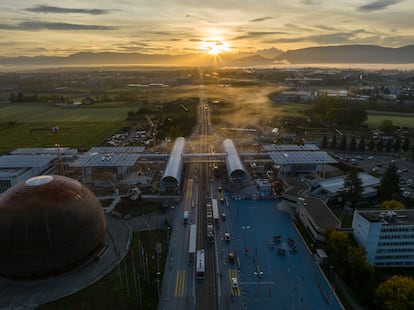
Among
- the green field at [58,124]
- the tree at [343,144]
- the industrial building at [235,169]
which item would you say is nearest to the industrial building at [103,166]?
the industrial building at [235,169]

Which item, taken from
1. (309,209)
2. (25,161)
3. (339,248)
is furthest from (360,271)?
(25,161)

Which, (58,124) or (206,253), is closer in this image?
(206,253)

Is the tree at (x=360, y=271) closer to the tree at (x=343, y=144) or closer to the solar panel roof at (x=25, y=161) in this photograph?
the tree at (x=343, y=144)

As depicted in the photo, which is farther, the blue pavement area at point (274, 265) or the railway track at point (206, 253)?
the blue pavement area at point (274, 265)

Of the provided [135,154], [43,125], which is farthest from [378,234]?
[43,125]

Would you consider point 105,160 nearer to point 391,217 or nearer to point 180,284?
point 180,284

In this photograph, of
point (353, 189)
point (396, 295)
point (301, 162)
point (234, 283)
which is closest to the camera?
point (396, 295)

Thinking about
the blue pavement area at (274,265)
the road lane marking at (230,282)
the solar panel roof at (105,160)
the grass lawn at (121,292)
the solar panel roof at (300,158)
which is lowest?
the blue pavement area at (274,265)

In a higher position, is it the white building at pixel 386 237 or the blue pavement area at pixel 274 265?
the white building at pixel 386 237
